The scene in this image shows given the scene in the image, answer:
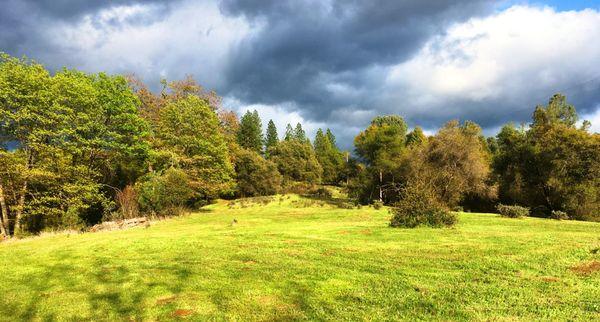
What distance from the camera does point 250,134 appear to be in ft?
291

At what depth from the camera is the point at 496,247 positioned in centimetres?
1141

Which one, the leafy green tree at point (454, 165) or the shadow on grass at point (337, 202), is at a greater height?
A: the leafy green tree at point (454, 165)

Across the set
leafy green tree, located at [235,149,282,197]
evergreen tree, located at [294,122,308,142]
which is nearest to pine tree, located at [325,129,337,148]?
evergreen tree, located at [294,122,308,142]

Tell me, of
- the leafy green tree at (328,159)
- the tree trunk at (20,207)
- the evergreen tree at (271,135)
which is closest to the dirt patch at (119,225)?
the tree trunk at (20,207)

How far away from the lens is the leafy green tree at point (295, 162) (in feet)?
244

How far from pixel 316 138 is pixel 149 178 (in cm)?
6977

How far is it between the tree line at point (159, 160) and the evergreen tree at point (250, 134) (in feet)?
121

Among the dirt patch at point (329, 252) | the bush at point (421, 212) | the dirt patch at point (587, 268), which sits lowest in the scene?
the dirt patch at point (329, 252)

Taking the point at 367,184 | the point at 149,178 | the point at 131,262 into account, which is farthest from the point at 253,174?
the point at 131,262

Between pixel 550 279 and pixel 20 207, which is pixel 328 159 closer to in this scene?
pixel 20 207

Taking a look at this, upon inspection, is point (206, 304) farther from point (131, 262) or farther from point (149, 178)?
point (149, 178)

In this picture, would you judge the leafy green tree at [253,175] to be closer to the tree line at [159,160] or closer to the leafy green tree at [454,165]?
the tree line at [159,160]

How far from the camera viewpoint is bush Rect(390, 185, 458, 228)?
1767cm

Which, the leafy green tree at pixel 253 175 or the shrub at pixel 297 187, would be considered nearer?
the leafy green tree at pixel 253 175
